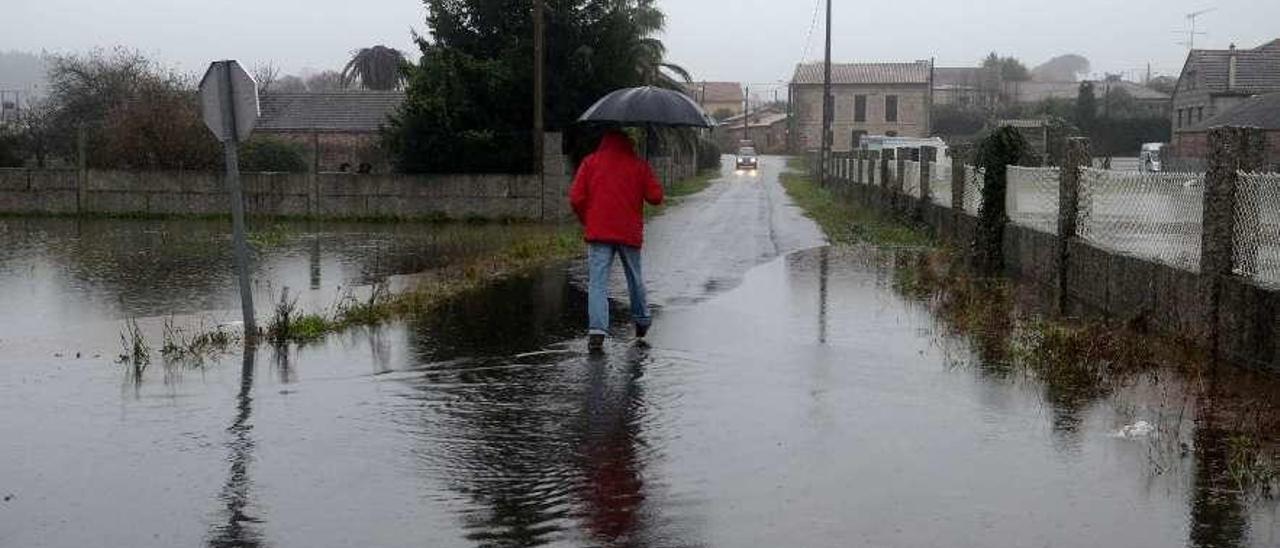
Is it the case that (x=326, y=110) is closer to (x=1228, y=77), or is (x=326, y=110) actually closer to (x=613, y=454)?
(x=1228, y=77)

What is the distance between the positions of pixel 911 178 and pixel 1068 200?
39.0ft

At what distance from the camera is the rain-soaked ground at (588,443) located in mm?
5129

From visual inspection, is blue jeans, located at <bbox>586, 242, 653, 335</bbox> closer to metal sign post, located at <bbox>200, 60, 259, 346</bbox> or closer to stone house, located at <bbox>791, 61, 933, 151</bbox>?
metal sign post, located at <bbox>200, 60, 259, 346</bbox>

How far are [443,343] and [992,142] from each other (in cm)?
831

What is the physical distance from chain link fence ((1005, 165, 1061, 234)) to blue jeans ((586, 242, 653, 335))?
493 cm

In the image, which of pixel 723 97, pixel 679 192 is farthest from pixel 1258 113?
pixel 723 97

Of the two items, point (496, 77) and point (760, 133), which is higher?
point (760, 133)

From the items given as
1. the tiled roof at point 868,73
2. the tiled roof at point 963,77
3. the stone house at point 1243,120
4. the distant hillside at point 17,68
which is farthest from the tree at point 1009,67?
the distant hillside at point 17,68

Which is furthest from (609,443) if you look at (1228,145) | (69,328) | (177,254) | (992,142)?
(177,254)

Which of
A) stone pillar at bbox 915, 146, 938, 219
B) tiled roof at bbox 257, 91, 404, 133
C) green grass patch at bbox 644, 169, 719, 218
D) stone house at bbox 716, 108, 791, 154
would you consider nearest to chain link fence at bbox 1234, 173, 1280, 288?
stone pillar at bbox 915, 146, 938, 219

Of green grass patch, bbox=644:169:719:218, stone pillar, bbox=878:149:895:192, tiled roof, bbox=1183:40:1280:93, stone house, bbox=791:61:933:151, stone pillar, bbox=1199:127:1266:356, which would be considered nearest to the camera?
stone pillar, bbox=1199:127:1266:356

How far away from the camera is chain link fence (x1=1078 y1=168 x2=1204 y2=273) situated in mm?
9508

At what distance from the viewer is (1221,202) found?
8570mm

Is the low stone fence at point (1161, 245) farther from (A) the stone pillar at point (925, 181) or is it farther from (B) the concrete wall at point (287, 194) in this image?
(B) the concrete wall at point (287, 194)
